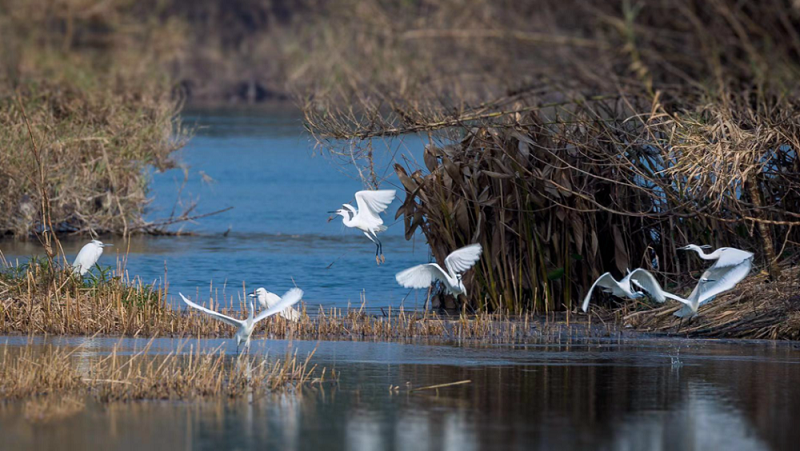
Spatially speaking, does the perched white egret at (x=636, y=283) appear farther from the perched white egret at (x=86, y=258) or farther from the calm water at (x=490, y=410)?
the perched white egret at (x=86, y=258)

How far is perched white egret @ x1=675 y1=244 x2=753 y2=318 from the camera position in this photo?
1193 centimetres

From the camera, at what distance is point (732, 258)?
12.0 meters

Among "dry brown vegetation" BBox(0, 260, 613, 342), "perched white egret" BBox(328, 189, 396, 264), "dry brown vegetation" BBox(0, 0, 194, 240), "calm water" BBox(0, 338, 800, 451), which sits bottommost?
"calm water" BBox(0, 338, 800, 451)

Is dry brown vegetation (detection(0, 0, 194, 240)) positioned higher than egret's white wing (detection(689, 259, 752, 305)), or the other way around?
dry brown vegetation (detection(0, 0, 194, 240))

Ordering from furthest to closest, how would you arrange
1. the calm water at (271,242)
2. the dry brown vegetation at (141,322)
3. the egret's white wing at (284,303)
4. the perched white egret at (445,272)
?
1. the calm water at (271,242)
2. the perched white egret at (445,272)
3. the dry brown vegetation at (141,322)
4. the egret's white wing at (284,303)

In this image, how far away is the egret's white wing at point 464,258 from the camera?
13.7 m

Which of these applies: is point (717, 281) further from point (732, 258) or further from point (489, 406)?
point (489, 406)

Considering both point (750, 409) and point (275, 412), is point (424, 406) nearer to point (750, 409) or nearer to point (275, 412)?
point (275, 412)

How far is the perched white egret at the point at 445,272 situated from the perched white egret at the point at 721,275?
2331 mm

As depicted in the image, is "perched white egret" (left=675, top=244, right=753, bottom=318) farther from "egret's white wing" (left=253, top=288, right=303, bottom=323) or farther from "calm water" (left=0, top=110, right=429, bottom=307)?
"calm water" (left=0, top=110, right=429, bottom=307)

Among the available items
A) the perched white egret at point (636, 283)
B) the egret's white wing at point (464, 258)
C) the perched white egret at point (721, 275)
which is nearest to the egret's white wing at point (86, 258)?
the egret's white wing at point (464, 258)

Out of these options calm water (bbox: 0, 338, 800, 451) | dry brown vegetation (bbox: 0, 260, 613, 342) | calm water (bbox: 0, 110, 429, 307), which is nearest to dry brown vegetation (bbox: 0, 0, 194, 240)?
calm water (bbox: 0, 110, 429, 307)

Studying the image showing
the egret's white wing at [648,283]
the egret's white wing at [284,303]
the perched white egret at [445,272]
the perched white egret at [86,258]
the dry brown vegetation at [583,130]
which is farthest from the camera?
the perched white egret at [86,258]

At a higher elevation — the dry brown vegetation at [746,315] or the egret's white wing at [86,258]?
the egret's white wing at [86,258]
